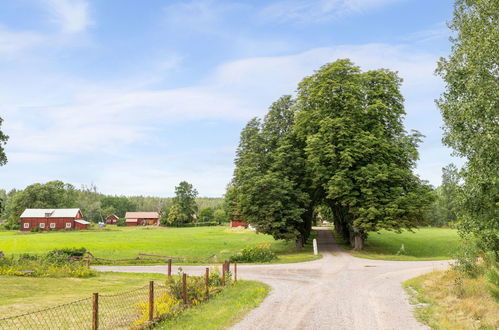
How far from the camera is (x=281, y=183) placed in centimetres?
3484

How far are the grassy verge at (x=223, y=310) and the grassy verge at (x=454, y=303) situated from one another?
6033 millimetres

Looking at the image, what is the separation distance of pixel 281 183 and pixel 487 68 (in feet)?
67.0

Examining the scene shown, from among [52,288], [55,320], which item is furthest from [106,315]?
[52,288]

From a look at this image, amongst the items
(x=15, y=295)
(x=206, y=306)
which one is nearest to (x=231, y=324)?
(x=206, y=306)

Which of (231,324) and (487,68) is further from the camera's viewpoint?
(487,68)

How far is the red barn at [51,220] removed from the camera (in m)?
99.6

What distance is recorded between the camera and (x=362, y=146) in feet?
111

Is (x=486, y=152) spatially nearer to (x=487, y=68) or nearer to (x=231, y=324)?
(x=487, y=68)

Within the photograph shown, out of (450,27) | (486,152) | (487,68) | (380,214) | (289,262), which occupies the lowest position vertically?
(289,262)

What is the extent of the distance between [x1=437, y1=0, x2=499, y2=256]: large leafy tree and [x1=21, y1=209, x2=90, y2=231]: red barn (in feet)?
342

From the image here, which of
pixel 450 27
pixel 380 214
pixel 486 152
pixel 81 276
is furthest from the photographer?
pixel 380 214

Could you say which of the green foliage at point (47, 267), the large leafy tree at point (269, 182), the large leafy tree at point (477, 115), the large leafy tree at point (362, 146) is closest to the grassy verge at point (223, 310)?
the large leafy tree at point (477, 115)

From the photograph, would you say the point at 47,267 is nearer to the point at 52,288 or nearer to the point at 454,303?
the point at 52,288

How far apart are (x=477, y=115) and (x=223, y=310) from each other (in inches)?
518
